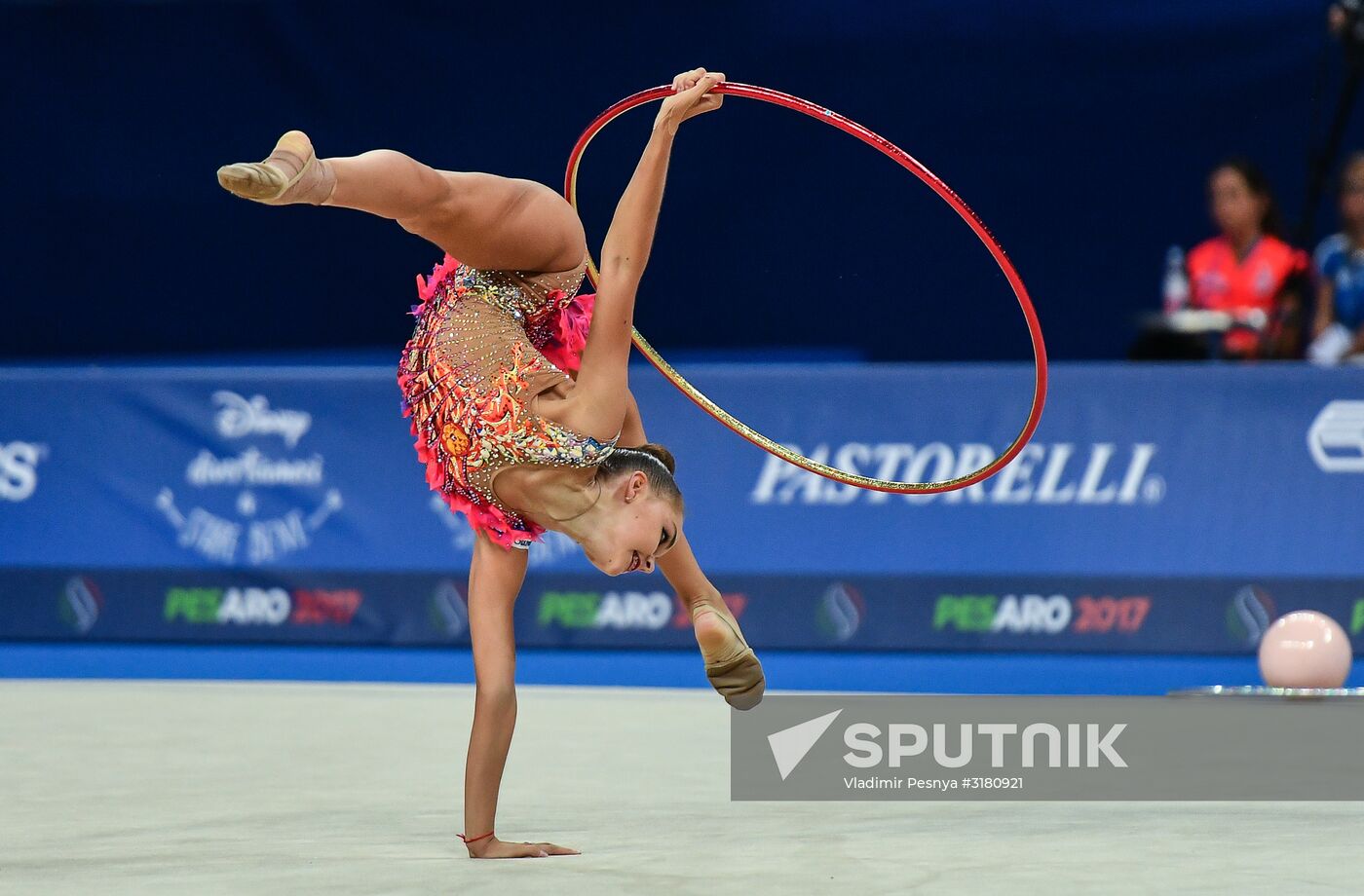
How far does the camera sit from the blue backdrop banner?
689cm

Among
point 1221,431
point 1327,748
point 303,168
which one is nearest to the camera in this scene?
point 303,168

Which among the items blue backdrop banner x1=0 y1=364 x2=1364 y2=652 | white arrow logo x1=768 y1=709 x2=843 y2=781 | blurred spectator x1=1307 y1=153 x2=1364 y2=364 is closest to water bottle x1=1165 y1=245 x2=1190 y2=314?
blurred spectator x1=1307 y1=153 x2=1364 y2=364

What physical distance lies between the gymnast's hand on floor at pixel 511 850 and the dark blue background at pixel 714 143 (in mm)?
5504

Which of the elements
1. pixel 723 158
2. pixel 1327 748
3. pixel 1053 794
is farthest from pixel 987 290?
pixel 1053 794

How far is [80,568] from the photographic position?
295 inches

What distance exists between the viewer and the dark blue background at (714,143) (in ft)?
28.7

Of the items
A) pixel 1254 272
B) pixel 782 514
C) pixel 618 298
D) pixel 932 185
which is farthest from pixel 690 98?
pixel 1254 272

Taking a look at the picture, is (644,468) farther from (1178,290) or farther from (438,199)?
(1178,290)

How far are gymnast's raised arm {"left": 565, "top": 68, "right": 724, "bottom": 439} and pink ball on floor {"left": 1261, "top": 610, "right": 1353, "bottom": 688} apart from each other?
3.29 meters

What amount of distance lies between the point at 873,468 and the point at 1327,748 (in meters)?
2.22

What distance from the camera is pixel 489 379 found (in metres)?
4.00

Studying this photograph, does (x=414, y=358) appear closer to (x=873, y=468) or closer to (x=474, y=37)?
(x=873, y=468)

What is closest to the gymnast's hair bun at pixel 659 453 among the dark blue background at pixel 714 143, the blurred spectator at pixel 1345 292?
the blurred spectator at pixel 1345 292

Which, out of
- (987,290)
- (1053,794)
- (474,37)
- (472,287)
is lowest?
(1053,794)
